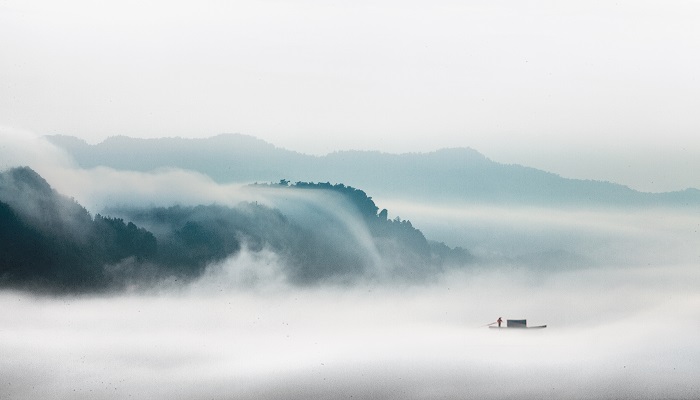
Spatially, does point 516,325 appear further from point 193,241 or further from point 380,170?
point 193,241

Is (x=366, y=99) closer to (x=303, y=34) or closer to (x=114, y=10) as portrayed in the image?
(x=303, y=34)

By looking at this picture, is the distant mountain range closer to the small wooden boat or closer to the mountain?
the mountain

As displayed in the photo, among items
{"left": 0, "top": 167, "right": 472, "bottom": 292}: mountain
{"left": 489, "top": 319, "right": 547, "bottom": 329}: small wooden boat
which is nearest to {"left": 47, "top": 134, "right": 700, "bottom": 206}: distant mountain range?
{"left": 0, "top": 167, "right": 472, "bottom": 292}: mountain

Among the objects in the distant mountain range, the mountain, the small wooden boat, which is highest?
the distant mountain range

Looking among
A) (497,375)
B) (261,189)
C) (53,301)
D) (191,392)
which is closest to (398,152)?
(261,189)

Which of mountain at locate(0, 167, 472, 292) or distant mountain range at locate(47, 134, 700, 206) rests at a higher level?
distant mountain range at locate(47, 134, 700, 206)

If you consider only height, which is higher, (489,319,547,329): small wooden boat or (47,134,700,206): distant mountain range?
(47,134,700,206): distant mountain range
